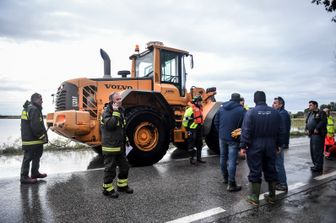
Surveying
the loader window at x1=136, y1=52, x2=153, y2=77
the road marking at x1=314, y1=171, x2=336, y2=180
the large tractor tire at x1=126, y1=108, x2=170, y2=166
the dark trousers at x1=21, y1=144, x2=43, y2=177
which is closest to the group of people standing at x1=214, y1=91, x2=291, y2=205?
the road marking at x1=314, y1=171, x2=336, y2=180

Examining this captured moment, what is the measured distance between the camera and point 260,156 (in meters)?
4.23

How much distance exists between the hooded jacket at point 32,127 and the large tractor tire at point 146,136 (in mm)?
1902

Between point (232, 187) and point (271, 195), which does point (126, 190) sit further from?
point (271, 195)

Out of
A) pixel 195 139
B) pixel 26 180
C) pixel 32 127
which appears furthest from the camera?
pixel 195 139

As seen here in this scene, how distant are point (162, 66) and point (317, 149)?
15.2 feet

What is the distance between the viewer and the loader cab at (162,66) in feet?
26.8

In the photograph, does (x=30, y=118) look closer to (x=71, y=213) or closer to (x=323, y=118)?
(x=71, y=213)

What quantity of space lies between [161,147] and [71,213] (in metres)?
3.56

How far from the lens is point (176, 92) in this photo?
333 inches

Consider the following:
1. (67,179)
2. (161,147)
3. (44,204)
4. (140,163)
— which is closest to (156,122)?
(161,147)

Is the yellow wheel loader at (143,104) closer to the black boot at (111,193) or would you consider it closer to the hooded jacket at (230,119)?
the black boot at (111,193)

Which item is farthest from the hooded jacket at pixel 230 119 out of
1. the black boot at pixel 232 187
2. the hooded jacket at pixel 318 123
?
the hooded jacket at pixel 318 123

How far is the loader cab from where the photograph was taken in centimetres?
818

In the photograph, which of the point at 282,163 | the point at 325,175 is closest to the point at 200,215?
the point at 282,163
